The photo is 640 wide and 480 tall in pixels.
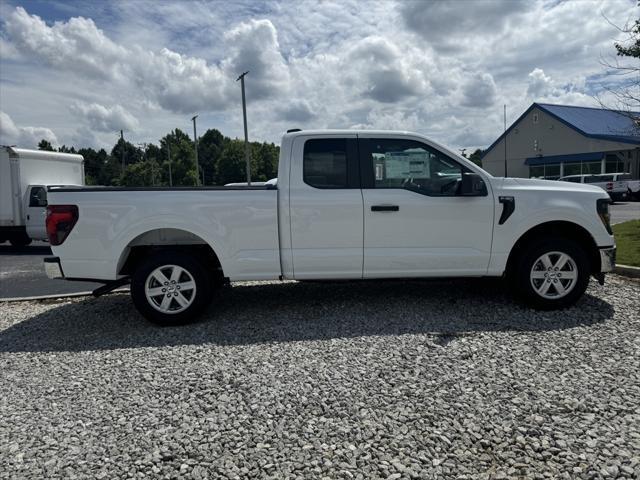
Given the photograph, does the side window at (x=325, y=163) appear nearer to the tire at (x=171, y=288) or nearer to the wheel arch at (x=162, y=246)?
the wheel arch at (x=162, y=246)

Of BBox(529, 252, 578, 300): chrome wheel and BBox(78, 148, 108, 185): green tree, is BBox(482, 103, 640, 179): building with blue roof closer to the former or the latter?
BBox(529, 252, 578, 300): chrome wheel

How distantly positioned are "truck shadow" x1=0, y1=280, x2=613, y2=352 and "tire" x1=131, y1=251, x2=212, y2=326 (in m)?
0.18

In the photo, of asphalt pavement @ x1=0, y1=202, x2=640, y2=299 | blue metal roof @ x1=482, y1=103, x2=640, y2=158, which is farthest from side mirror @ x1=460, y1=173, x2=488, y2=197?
blue metal roof @ x1=482, y1=103, x2=640, y2=158

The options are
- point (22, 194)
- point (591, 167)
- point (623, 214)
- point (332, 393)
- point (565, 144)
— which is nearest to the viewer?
point (332, 393)

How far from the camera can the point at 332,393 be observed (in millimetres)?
3369

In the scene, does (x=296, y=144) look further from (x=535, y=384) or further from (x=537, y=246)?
(x=535, y=384)

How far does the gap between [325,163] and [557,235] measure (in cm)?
269

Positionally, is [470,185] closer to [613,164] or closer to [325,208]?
[325,208]

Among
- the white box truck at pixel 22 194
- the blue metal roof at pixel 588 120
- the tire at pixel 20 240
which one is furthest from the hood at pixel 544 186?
the blue metal roof at pixel 588 120

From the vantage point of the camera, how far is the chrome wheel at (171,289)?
195 inches

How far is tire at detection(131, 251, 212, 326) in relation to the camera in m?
4.91

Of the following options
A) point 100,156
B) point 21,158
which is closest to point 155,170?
point 100,156

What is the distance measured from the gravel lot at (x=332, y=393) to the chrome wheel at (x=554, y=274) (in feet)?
0.86

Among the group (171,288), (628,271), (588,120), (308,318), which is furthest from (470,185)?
(588,120)
